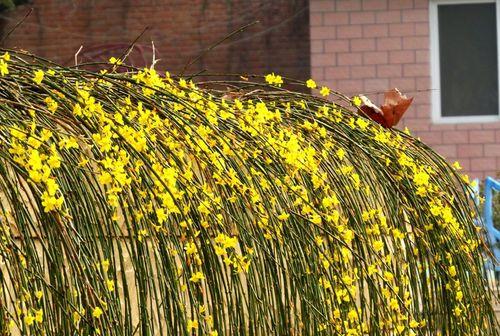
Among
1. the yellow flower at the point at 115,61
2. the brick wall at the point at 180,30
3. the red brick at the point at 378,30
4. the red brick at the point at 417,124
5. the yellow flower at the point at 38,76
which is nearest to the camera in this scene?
the yellow flower at the point at 38,76

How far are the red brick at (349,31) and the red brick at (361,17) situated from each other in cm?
6

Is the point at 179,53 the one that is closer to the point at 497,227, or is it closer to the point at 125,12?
the point at 125,12

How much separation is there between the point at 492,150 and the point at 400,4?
1.66 meters

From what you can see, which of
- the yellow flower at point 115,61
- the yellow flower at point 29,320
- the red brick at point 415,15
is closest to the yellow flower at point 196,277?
the yellow flower at point 29,320

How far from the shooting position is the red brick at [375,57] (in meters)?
11.5

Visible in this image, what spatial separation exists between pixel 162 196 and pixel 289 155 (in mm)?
708

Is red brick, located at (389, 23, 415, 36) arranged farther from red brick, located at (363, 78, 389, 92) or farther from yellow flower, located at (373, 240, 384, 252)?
yellow flower, located at (373, 240, 384, 252)

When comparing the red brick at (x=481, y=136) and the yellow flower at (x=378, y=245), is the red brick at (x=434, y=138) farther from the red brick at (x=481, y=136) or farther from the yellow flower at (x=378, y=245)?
the yellow flower at (x=378, y=245)

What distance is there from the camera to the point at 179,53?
12.9 m

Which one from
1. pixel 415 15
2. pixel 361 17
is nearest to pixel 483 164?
pixel 415 15

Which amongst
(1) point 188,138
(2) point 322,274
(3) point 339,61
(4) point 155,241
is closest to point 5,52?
(1) point 188,138

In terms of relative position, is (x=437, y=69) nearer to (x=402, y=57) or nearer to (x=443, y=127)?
(x=402, y=57)

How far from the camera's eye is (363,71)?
11.5 metres

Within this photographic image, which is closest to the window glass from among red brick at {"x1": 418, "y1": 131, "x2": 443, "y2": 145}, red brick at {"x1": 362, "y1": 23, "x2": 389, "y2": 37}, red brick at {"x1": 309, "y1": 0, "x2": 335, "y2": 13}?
red brick at {"x1": 418, "y1": 131, "x2": 443, "y2": 145}
